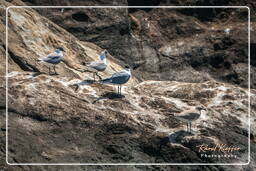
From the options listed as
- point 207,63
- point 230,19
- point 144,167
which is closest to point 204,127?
point 144,167

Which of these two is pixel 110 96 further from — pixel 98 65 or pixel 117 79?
pixel 98 65

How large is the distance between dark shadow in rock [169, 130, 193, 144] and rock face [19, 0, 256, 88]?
34.5ft

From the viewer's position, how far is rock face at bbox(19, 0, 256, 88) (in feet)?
91.8

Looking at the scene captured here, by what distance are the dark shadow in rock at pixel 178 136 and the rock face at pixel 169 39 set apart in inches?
414

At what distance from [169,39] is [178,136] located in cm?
1356

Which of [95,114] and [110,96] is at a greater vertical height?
[110,96]

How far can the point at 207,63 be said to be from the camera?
28734 mm

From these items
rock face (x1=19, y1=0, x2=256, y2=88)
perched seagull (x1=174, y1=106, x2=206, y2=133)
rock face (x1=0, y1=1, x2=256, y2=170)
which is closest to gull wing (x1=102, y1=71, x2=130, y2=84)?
rock face (x1=0, y1=1, x2=256, y2=170)

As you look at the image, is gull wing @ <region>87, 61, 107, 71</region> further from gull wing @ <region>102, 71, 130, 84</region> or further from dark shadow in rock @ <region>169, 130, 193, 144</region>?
dark shadow in rock @ <region>169, 130, 193, 144</region>

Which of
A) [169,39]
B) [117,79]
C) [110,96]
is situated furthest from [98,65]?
[169,39]

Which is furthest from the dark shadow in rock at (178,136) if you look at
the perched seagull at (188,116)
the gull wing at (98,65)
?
the gull wing at (98,65)

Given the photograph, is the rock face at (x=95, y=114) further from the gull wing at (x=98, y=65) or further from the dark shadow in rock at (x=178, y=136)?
the gull wing at (x=98, y=65)

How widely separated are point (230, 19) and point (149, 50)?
4.93m

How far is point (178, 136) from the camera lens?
54.5ft
